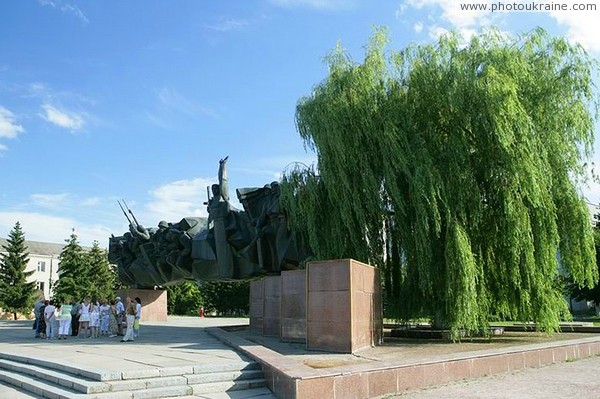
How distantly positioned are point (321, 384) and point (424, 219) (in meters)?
6.67

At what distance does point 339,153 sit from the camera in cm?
1495

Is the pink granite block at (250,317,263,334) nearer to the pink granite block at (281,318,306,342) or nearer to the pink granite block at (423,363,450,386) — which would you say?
the pink granite block at (281,318,306,342)

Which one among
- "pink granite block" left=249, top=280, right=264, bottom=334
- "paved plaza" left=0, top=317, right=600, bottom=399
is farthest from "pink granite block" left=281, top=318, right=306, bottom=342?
"pink granite block" left=249, top=280, right=264, bottom=334

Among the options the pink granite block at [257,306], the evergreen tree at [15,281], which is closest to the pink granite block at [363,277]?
the pink granite block at [257,306]

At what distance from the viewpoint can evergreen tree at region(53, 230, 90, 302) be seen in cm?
5253

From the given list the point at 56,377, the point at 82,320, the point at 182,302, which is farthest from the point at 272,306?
the point at 182,302

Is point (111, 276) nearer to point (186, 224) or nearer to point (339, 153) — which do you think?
point (186, 224)

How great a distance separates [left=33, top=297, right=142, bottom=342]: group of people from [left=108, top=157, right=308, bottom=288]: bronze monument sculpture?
4493 mm

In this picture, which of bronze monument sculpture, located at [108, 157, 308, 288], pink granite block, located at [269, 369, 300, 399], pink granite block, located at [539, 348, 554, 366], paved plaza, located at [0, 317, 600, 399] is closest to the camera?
pink granite block, located at [269, 369, 300, 399]

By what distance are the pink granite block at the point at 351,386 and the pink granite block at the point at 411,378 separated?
2.34ft

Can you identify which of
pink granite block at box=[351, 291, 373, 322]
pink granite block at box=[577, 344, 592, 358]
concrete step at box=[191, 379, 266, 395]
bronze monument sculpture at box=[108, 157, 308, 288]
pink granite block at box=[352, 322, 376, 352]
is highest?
bronze monument sculpture at box=[108, 157, 308, 288]

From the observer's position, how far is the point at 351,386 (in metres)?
8.24

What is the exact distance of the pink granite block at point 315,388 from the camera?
768 centimetres

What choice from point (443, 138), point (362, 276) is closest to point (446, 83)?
point (443, 138)
